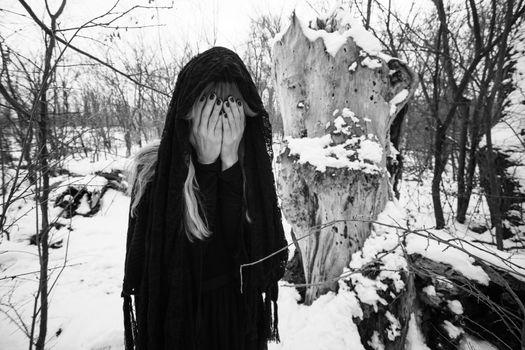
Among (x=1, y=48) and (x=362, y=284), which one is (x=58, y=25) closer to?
(x=1, y=48)

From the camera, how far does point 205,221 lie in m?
1.37

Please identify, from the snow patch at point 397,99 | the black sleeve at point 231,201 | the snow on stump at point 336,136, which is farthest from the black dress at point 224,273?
the snow patch at point 397,99

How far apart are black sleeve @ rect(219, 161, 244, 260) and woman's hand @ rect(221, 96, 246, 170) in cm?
6

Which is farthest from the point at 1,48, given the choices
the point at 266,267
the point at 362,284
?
the point at 362,284

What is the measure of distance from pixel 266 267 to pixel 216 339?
0.52m

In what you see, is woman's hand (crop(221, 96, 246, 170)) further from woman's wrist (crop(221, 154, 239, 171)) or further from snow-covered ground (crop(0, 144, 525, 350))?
snow-covered ground (crop(0, 144, 525, 350))

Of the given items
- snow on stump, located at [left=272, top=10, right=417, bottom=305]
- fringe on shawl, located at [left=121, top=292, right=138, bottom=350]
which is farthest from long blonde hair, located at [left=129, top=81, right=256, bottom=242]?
snow on stump, located at [left=272, top=10, right=417, bottom=305]

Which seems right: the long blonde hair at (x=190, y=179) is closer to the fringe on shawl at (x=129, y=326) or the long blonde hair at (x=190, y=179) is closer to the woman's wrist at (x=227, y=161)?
the woman's wrist at (x=227, y=161)

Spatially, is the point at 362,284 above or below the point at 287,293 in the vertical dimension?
above

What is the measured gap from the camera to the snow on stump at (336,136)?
2225 millimetres

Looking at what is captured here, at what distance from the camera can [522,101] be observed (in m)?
3.78

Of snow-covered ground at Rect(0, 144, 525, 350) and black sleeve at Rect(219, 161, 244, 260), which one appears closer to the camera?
black sleeve at Rect(219, 161, 244, 260)

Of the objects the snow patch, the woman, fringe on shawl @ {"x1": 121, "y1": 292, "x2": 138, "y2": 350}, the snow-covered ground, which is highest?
the snow patch

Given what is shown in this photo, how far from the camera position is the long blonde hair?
1.27 m
